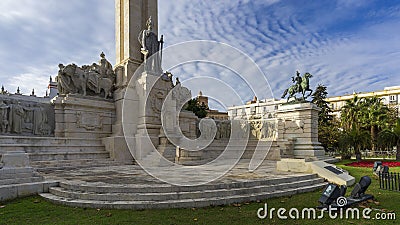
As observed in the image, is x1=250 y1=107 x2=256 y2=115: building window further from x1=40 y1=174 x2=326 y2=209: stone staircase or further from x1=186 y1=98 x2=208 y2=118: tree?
x1=40 y1=174 x2=326 y2=209: stone staircase

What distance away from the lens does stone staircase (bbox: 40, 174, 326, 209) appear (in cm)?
706

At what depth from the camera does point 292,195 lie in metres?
8.85

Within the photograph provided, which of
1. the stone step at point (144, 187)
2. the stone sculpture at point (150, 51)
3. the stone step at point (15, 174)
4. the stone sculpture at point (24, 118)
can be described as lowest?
the stone step at point (144, 187)

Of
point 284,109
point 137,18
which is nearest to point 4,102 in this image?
point 137,18

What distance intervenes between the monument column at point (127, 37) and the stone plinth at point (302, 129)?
43.7 feet

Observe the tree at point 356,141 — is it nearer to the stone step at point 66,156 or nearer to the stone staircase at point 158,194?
the stone staircase at point 158,194

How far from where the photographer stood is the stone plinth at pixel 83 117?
57.6ft

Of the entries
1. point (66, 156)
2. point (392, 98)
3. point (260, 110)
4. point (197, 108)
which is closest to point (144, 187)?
point (66, 156)

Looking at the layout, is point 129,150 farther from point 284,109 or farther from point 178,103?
point 284,109

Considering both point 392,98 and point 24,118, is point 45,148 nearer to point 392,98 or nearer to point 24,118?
point 24,118

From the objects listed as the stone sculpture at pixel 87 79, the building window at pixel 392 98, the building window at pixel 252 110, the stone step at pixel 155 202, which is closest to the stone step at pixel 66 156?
the stone sculpture at pixel 87 79

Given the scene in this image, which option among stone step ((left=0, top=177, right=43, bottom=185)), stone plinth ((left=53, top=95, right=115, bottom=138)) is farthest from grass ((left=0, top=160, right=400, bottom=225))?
stone plinth ((left=53, top=95, right=115, bottom=138))

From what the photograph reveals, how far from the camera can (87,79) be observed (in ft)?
65.3

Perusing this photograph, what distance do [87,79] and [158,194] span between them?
14.9 m
